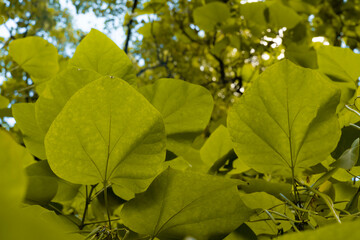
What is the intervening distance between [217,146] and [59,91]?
152mm

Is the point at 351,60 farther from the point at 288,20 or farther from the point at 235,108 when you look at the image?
the point at 288,20

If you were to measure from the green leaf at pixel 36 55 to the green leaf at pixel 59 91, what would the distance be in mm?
194

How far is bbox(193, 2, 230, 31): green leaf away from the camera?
2.92 feet

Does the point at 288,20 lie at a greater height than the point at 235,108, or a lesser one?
lesser

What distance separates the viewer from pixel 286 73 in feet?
0.64

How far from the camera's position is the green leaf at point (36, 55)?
41 centimetres

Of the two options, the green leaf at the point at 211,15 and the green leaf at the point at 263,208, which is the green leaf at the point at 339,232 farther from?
the green leaf at the point at 211,15

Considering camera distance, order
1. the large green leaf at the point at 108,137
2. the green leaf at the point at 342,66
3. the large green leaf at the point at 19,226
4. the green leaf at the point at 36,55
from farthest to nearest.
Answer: the green leaf at the point at 36,55, the green leaf at the point at 342,66, the large green leaf at the point at 108,137, the large green leaf at the point at 19,226

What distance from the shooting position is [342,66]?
0.31 meters

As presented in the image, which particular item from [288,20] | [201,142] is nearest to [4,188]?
[201,142]

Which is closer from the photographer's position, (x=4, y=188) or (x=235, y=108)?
(x=4, y=188)

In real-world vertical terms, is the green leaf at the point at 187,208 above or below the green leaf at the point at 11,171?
below

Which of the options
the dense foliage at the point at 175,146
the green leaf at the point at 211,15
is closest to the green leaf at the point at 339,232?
the dense foliage at the point at 175,146

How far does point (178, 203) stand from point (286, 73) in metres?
0.09
